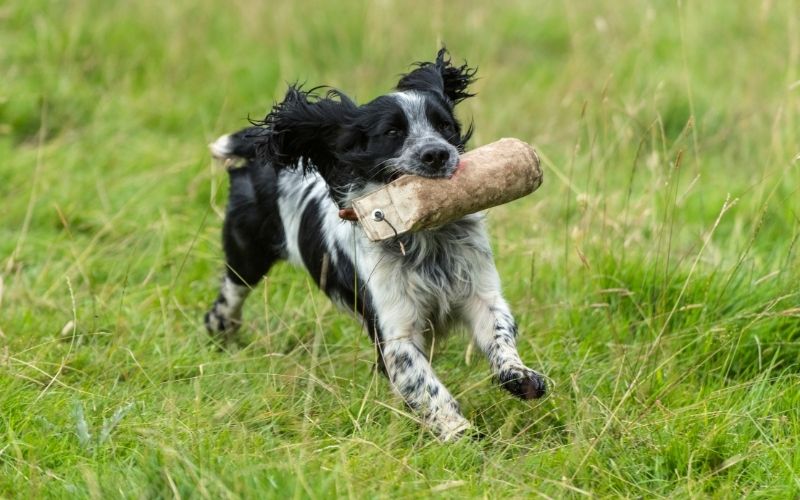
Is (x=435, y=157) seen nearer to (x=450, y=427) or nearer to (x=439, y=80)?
(x=439, y=80)

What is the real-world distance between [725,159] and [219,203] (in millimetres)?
3017

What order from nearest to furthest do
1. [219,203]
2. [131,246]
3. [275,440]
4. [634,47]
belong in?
[275,440], [131,246], [219,203], [634,47]

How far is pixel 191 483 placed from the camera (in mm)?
3160

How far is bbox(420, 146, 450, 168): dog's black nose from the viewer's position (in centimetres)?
389

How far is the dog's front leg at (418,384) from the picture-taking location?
388 centimetres

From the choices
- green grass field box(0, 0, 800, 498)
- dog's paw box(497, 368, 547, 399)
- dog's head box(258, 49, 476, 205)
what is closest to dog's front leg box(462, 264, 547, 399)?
dog's paw box(497, 368, 547, 399)

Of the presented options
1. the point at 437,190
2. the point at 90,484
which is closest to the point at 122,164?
the point at 437,190

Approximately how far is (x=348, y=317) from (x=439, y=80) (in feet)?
3.52

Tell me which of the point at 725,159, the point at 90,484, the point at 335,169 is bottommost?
the point at 725,159

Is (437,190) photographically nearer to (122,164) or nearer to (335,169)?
(335,169)

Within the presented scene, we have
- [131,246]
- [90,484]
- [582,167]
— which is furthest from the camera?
[582,167]

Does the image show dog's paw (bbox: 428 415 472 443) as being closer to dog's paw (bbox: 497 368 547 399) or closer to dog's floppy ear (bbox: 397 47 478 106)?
dog's paw (bbox: 497 368 547 399)

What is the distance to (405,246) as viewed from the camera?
4262 mm

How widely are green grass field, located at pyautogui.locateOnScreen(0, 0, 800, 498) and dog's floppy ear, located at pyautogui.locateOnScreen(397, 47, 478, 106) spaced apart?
0.63m
